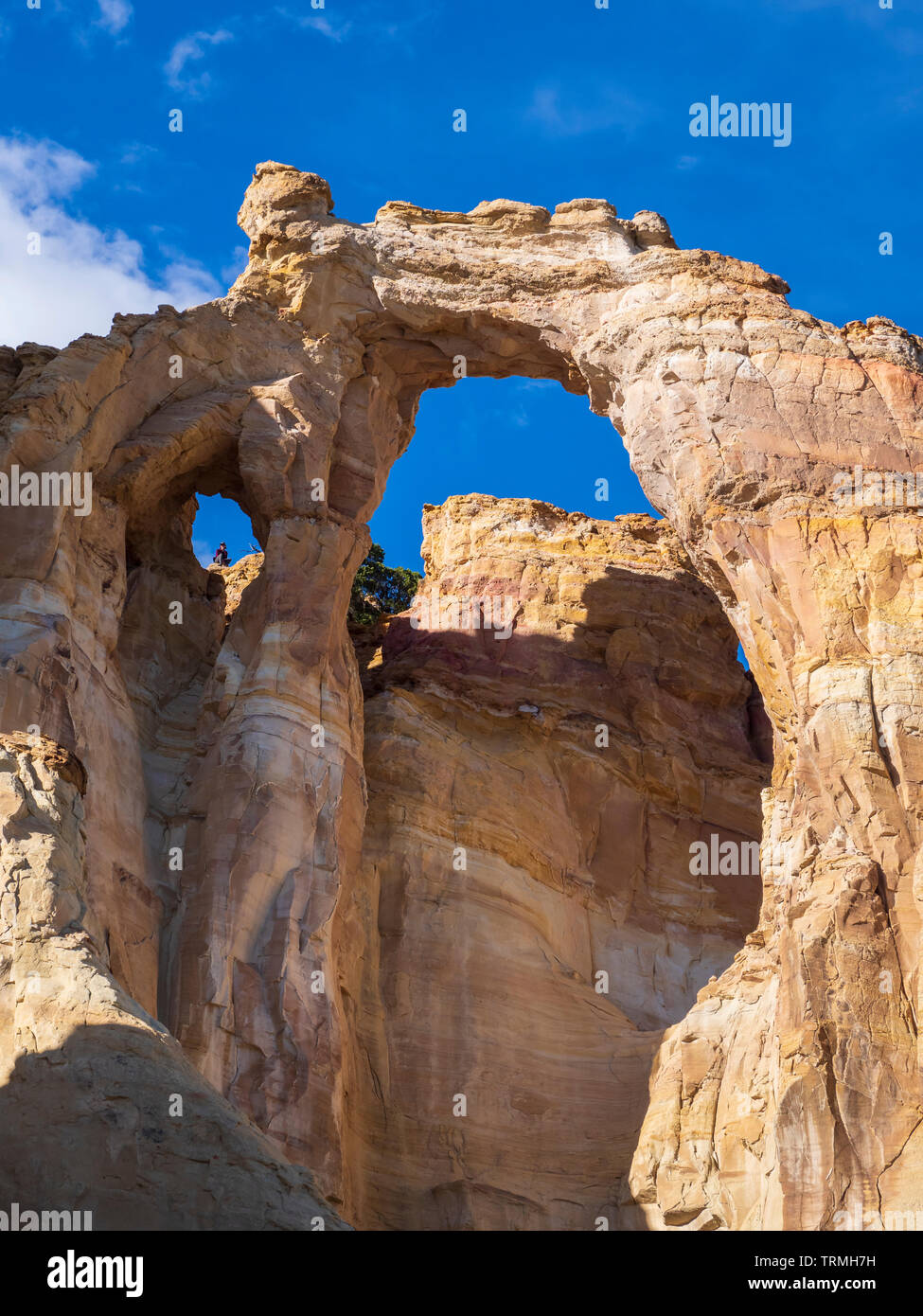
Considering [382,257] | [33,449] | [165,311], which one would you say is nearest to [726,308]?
[382,257]

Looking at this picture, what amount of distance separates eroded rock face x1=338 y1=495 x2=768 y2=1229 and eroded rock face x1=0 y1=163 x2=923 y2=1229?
1.20 metres

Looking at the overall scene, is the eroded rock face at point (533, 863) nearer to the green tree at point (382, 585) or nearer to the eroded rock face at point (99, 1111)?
the green tree at point (382, 585)

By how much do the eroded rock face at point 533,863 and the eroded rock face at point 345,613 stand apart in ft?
3.95

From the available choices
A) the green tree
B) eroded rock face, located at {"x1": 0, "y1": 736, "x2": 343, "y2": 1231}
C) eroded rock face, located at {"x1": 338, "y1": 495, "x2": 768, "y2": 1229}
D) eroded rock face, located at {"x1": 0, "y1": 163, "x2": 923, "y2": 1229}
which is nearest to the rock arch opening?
eroded rock face, located at {"x1": 338, "y1": 495, "x2": 768, "y2": 1229}

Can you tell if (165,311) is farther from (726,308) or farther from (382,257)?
(726,308)

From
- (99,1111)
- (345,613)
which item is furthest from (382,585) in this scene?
(99,1111)

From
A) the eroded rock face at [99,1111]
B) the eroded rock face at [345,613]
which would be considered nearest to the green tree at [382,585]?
the eroded rock face at [345,613]

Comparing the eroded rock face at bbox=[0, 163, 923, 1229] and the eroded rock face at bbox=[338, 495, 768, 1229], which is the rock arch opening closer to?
the eroded rock face at bbox=[338, 495, 768, 1229]

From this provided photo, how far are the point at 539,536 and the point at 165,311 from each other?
28.4 feet

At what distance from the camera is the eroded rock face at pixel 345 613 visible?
961 inches

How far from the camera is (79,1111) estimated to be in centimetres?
1742

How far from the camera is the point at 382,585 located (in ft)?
135

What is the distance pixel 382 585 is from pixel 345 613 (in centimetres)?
1104

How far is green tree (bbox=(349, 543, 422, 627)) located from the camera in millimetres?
40250
